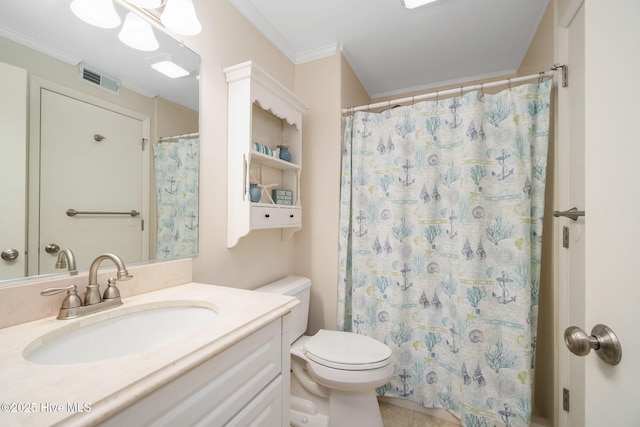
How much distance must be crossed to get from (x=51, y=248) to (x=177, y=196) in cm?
45

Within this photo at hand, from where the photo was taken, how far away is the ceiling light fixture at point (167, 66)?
109cm

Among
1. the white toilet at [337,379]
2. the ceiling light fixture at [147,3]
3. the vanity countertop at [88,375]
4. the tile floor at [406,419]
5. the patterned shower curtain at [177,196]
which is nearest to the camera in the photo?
the vanity countertop at [88,375]

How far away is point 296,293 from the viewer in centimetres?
163

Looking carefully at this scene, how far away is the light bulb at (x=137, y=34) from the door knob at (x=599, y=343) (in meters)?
1.55

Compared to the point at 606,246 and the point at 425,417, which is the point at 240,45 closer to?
the point at 606,246

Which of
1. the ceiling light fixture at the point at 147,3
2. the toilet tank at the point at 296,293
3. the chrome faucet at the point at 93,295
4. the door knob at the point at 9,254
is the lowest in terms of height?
the toilet tank at the point at 296,293

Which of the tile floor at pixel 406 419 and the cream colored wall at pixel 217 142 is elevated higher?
the cream colored wall at pixel 217 142

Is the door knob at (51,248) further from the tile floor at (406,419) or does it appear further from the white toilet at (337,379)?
the tile floor at (406,419)

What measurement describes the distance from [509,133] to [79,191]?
1972mm

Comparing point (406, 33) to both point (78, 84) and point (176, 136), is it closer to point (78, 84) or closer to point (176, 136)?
point (176, 136)

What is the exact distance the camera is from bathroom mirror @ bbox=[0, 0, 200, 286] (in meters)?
0.71

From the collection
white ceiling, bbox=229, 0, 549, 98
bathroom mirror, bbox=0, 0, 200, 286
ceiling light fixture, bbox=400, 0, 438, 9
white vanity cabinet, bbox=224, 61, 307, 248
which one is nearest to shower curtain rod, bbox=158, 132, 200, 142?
bathroom mirror, bbox=0, 0, 200, 286

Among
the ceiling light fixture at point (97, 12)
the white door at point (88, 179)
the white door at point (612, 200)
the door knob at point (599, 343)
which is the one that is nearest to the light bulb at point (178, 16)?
the ceiling light fixture at point (97, 12)

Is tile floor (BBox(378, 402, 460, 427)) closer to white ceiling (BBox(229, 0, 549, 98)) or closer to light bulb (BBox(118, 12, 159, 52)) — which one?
light bulb (BBox(118, 12, 159, 52))
